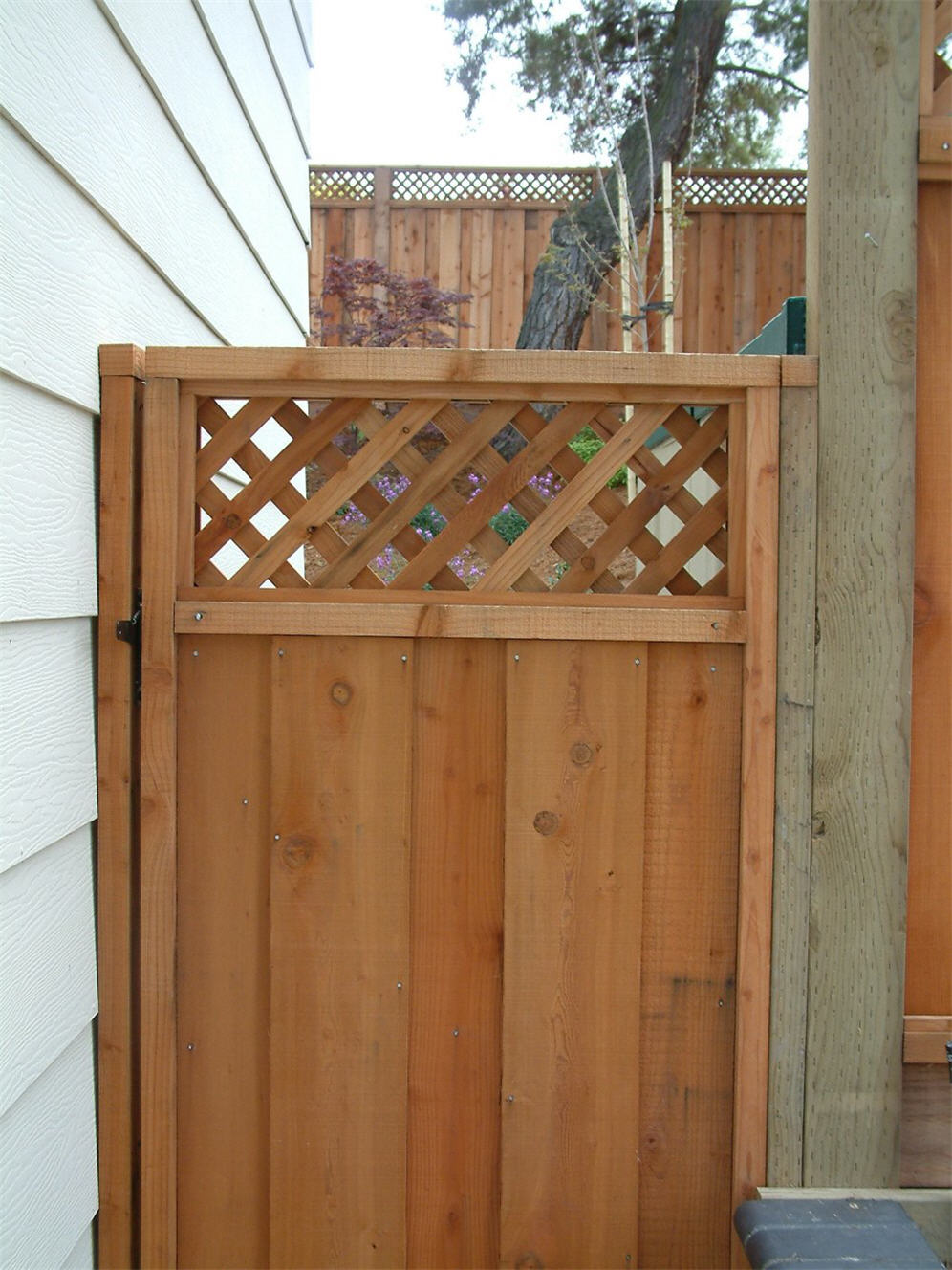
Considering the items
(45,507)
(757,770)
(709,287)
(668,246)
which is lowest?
(757,770)

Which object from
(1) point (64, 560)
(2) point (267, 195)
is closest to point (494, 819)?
(1) point (64, 560)

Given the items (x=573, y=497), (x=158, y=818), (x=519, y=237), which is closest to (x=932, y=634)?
(x=573, y=497)

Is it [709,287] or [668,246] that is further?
[709,287]

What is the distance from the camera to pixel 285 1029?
1542 mm

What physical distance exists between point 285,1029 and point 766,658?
0.84 meters

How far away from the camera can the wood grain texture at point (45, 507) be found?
3.81 feet

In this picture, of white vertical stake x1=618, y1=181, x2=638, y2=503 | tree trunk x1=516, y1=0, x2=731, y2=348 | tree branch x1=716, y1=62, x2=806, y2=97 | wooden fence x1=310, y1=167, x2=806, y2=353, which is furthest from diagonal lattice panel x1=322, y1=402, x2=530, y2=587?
tree branch x1=716, y1=62, x2=806, y2=97

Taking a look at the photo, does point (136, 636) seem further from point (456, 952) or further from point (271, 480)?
point (456, 952)

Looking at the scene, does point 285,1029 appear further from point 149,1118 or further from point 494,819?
point 494,819

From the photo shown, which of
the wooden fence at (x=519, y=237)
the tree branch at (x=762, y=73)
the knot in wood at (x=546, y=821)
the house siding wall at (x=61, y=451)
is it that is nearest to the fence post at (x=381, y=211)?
the wooden fence at (x=519, y=237)

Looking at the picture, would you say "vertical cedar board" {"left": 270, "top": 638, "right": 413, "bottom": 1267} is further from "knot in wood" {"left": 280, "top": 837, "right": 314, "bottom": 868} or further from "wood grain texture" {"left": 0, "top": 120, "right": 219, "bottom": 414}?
"wood grain texture" {"left": 0, "top": 120, "right": 219, "bottom": 414}

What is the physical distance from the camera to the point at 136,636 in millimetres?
1514

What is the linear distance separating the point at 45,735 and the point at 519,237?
23.5ft

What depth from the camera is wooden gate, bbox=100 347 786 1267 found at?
4.98ft
